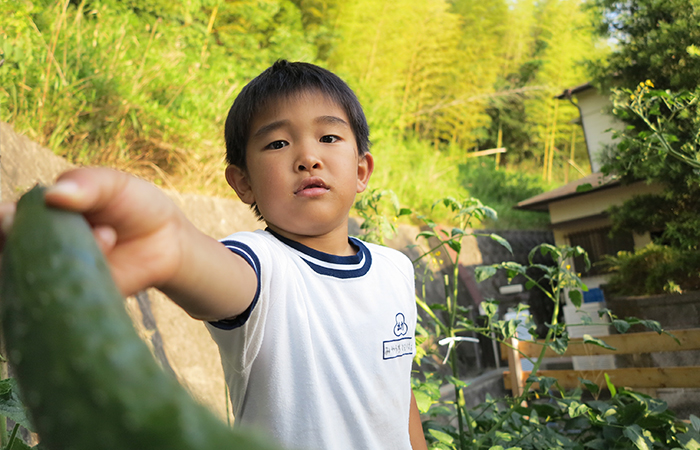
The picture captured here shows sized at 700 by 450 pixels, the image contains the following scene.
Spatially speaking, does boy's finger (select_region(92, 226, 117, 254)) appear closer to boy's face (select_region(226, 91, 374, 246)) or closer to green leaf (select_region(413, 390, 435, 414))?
boy's face (select_region(226, 91, 374, 246))

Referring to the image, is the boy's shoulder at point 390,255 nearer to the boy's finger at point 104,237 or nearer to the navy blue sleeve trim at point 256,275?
the navy blue sleeve trim at point 256,275

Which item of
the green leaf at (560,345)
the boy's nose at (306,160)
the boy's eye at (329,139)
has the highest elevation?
the boy's eye at (329,139)

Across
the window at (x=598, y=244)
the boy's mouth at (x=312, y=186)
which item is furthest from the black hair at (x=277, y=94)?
the window at (x=598, y=244)

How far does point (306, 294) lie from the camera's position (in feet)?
3.17

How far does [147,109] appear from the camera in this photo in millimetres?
3875

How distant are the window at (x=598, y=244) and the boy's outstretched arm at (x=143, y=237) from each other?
9.42m

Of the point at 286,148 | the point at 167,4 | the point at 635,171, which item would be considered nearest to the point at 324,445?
the point at 286,148

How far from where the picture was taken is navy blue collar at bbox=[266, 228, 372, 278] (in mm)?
1023

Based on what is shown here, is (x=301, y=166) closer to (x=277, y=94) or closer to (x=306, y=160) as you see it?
(x=306, y=160)

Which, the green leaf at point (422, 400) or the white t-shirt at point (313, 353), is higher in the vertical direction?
the white t-shirt at point (313, 353)

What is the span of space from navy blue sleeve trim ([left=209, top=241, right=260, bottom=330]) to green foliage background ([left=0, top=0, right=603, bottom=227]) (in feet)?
5.96

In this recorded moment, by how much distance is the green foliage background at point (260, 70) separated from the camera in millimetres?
3602

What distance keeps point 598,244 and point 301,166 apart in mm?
9794

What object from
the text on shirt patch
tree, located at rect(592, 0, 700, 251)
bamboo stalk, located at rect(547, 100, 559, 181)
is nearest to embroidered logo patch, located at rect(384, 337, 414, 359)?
the text on shirt patch
